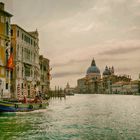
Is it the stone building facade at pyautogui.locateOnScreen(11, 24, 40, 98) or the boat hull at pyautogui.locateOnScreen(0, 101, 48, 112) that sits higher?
the stone building facade at pyautogui.locateOnScreen(11, 24, 40, 98)

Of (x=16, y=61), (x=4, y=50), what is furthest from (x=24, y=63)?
(x=4, y=50)

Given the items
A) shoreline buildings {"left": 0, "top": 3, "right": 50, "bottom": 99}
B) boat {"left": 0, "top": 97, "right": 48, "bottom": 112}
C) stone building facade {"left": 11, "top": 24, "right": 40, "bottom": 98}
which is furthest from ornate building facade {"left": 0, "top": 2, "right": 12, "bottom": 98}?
stone building facade {"left": 11, "top": 24, "right": 40, "bottom": 98}

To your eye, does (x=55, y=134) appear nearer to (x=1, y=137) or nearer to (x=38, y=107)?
(x=1, y=137)

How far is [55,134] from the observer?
23.8 metres

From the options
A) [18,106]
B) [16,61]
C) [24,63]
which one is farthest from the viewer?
[24,63]

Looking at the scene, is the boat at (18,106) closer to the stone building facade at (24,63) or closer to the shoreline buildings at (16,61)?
the shoreline buildings at (16,61)

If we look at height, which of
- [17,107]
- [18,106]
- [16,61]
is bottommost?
[17,107]

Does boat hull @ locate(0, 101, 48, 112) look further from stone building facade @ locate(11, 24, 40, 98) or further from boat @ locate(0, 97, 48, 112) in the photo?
stone building facade @ locate(11, 24, 40, 98)

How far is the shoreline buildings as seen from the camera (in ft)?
151

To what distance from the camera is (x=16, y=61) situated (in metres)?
53.4

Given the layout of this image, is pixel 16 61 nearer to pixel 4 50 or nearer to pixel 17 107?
pixel 4 50

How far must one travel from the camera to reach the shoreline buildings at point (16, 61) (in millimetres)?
45938

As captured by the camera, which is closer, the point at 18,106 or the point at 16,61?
the point at 18,106

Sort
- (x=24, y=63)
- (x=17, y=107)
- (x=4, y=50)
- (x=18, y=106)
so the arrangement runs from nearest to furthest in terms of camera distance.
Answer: (x=17, y=107)
(x=18, y=106)
(x=4, y=50)
(x=24, y=63)
